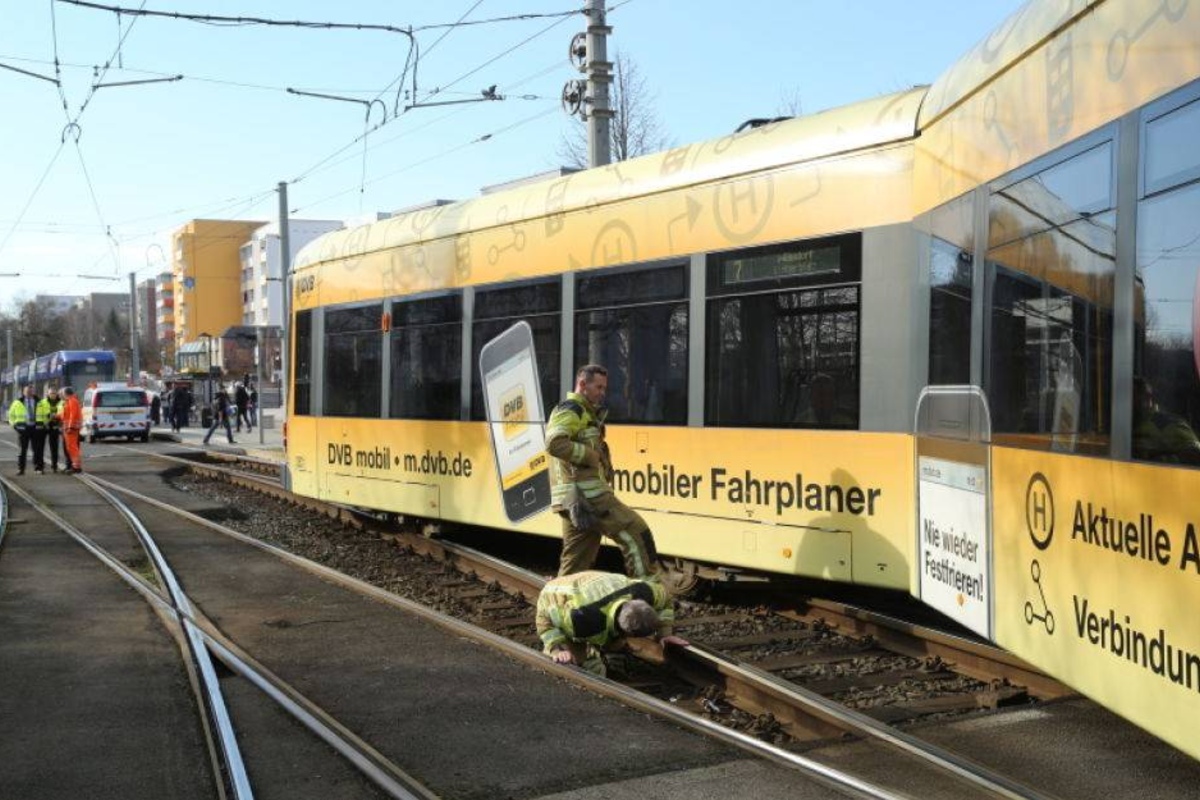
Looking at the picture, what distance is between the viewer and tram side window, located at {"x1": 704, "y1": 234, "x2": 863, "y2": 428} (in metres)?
7.51

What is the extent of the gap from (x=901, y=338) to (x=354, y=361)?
7.35 metres

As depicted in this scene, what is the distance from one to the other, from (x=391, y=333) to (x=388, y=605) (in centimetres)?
393

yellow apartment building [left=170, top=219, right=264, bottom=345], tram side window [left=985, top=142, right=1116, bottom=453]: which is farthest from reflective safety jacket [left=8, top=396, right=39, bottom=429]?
yellow apartment building [left=170, top=219, right=264, bottom=345]

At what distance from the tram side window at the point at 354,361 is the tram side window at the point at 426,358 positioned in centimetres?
38

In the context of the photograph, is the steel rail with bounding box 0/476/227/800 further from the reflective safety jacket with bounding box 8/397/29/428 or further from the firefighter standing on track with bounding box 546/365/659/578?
the reflective safety jacket with bounding box 8/397/29/428

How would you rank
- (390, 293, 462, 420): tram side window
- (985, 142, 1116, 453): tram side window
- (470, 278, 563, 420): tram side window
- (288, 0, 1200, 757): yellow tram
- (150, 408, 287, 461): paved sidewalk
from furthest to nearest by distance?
1. (150, 408, 287, 461): paved sidewalk
2. (390, 293, 462, 420): tram side window
3. (470, 278, 563, 420): tram side window
4. (985, 142, 1116, 453): tram side window
5. (288, 0, 1200, 757): yellow tram

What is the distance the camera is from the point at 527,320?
33.7 ft

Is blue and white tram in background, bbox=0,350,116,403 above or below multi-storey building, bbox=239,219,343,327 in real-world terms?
below

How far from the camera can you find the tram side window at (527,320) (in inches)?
390

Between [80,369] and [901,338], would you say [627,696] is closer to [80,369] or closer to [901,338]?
[901,338]

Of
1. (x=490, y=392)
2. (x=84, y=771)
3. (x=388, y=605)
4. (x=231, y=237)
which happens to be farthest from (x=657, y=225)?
(x=231, y=237)

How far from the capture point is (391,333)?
1230cm

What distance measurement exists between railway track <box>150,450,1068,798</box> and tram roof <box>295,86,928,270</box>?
2.93 m

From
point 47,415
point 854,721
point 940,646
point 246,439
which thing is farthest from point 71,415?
point 854,721
